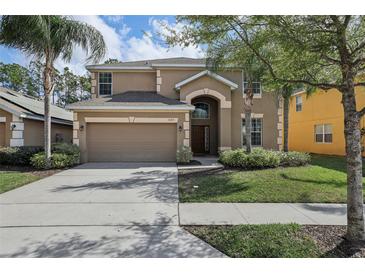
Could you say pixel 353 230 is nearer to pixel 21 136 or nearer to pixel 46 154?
pixel 46 154

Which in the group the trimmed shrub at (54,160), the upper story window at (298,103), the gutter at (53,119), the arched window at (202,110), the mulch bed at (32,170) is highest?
the upper story window at (298,103)

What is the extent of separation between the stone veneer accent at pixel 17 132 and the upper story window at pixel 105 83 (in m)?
5.23

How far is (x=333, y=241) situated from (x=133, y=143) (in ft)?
37.3

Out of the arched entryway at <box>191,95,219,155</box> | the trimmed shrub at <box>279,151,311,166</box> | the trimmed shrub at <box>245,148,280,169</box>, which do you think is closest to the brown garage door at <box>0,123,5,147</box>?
the arched entryway at <box>191,95,219,155</box>

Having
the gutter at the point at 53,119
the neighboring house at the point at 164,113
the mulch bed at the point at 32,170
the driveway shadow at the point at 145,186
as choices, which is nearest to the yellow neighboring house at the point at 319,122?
the neighboring house at the point at 164,113

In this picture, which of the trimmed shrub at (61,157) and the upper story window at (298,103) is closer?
the trimmed shrub at (61,157)

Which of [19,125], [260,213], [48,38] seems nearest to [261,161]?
[260,213]

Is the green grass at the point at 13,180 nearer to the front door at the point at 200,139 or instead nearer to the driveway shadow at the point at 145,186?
the driveway shadow at the point at 145,186

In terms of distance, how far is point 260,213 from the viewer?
5.70 meters

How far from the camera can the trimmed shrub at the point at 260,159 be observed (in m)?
10.8

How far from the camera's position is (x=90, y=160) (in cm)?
1388

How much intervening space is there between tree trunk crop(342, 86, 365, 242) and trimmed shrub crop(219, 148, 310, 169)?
6604 mm

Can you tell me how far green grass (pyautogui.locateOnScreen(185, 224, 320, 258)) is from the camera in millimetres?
3830

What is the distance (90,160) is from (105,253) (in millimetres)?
10853
